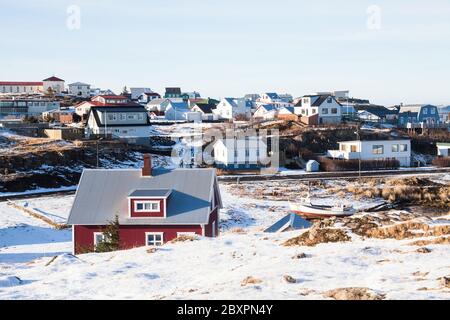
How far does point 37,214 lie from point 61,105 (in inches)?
2965

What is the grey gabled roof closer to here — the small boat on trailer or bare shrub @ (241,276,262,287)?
the small boat on trailer

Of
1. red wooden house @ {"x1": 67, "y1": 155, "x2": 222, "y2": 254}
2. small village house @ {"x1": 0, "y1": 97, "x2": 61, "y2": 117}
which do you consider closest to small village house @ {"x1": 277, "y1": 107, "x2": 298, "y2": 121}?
small village house @ {"x1": 0, "y1": 97, "x2": 61, "y2": 117}

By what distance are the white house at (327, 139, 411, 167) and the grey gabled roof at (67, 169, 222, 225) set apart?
3984 centimetres

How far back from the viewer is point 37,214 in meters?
37.4

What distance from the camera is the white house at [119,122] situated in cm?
7425

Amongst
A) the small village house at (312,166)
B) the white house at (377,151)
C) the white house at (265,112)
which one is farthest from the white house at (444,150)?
the white house at (265,112)

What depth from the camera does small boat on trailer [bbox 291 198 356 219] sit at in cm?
3585

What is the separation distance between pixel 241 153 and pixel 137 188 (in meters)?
34.3

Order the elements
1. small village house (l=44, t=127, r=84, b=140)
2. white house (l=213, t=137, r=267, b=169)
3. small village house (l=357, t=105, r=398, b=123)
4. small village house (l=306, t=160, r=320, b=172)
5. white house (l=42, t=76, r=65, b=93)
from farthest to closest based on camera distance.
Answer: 1. white house (l=42, t=76, r=65, b=93)
2. small village house (l=357, t=105, r=398, b=123)
3. small village house (l=44, t=127, r=84, b=140)
4. small village house (l=306, t=160, r=320, b=172)
5. white house (l=213, t=137, r=267, b=169)

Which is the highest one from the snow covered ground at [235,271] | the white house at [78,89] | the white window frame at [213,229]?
the white house at [78,89]

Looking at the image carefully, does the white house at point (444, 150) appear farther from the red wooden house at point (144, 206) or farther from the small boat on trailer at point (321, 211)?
the red wooden house at point (144, 206)

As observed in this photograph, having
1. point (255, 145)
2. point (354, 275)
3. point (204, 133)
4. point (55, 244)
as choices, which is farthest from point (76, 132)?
point (354, 275)

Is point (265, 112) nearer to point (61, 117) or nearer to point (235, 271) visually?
point (61, 117)

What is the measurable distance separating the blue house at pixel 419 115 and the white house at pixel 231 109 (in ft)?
94.0
